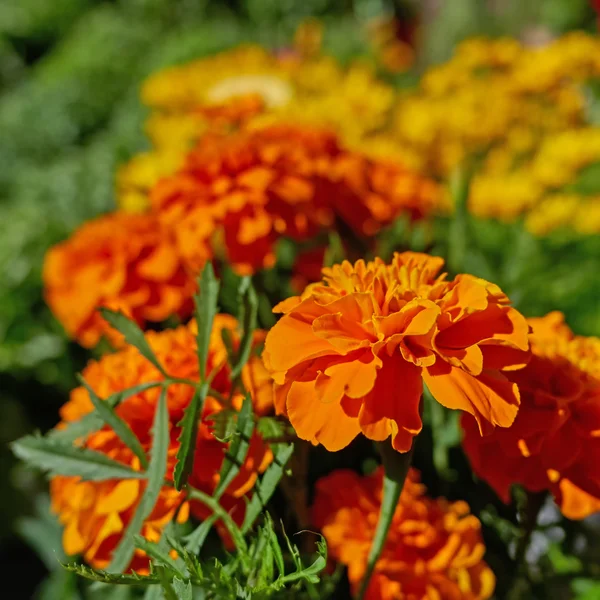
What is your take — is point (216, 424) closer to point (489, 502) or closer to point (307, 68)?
point (489, 502)

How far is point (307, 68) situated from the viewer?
4.60ft

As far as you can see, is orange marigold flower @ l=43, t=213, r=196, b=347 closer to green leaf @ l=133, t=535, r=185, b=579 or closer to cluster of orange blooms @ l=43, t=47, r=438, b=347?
cluster of orange blooms @ l=43, t=47, r=438, b=347

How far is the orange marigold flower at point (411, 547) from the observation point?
1.19 feet

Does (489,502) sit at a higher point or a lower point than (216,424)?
lower

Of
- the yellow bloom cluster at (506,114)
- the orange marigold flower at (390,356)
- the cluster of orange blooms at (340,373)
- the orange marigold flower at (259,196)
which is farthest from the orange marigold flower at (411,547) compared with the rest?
the yellow bloom cluster at (506,114)

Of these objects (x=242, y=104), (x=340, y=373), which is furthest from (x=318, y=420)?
(x=242, y=104)

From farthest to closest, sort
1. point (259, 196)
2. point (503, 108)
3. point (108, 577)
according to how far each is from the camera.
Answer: point (503, 108) < point (259, 196) < point (108, 577)

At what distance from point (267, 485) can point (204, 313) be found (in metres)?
0.10

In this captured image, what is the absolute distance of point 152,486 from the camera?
320 mm

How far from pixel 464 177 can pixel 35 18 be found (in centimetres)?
356

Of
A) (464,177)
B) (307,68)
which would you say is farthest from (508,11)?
(464,177)

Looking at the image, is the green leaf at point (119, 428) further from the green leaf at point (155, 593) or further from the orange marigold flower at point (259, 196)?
the orange marigold flower at point (259, 196)

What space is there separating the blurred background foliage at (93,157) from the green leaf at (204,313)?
0.59 feet

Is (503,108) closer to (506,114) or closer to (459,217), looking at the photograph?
(506,114)
